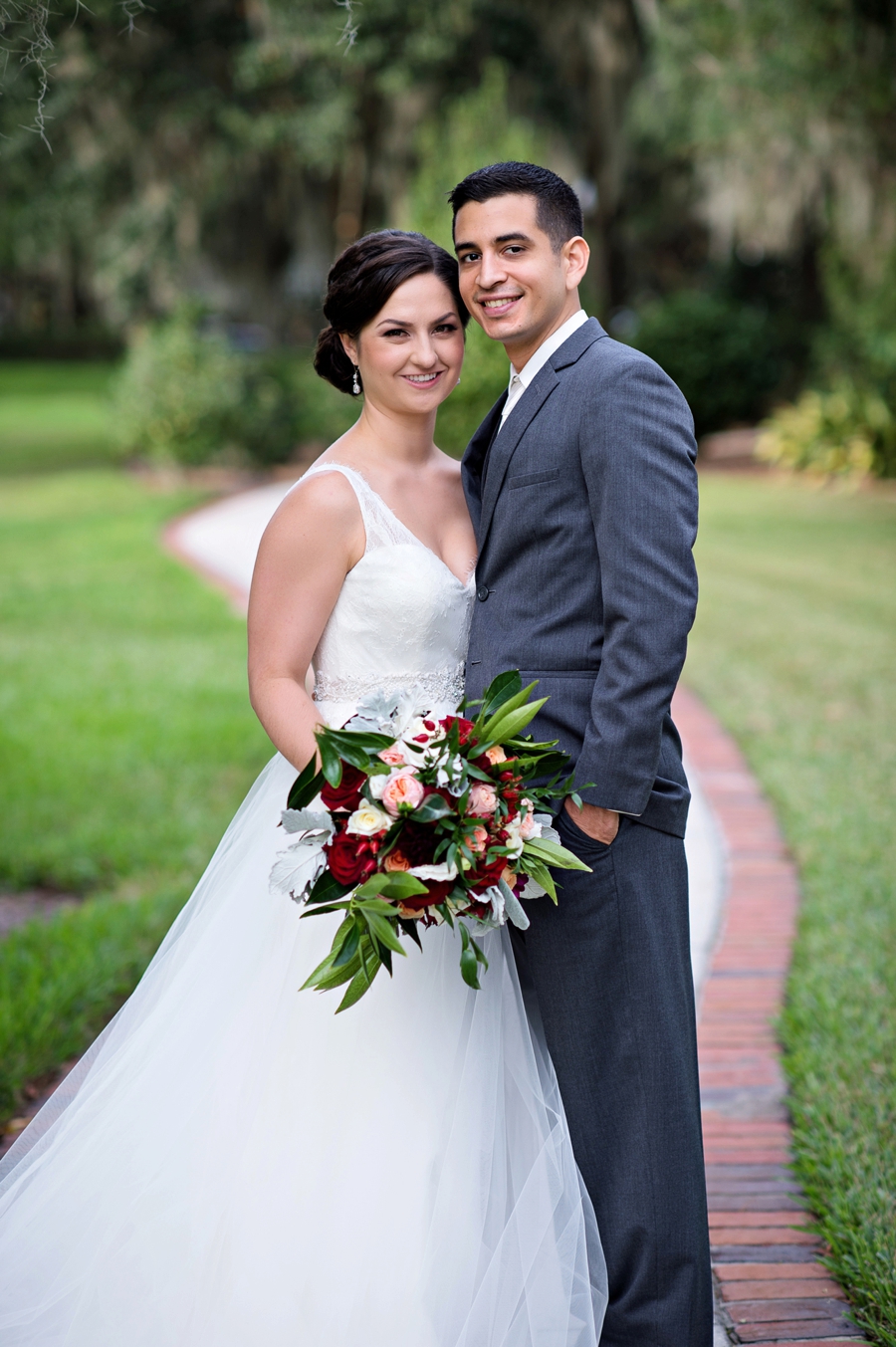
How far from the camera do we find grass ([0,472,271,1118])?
4.05m

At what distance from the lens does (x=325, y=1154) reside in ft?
7.54

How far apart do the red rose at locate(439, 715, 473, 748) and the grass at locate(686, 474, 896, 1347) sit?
5.13 ft

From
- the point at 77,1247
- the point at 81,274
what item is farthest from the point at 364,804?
the point at 81,274

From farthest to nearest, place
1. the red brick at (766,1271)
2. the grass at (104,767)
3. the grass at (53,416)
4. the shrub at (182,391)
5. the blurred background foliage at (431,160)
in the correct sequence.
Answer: the grass at (53,416) < the shrub at (182,391) < the blurred background foliage at (431,160) < the grass at (104,767) < the red brick at (766,1271)

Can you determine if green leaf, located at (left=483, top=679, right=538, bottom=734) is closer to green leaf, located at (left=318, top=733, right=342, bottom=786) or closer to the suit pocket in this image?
green leaf, located at (left=318, top=733, right=342, bottom=786)

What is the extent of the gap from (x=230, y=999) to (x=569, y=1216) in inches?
31.0

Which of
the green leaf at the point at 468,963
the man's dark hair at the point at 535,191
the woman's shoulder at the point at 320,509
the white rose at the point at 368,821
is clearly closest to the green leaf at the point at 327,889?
the white rose at the point at 368,821

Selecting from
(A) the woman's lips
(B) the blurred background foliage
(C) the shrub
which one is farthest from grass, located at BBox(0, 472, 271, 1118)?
(C) the shrub

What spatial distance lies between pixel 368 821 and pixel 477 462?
975mm

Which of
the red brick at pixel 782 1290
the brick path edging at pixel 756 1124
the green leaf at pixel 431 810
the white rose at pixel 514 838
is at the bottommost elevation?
the brick path edging at pixel 756 1124

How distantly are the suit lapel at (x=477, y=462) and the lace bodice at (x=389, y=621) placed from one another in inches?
5.5

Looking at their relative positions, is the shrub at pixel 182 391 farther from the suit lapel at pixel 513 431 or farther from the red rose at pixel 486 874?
the red rose at pixel 486 874

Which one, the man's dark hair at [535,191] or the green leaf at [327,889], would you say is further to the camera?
the man's dark hair at [535,191]

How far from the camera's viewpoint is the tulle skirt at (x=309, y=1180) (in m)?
2.21
